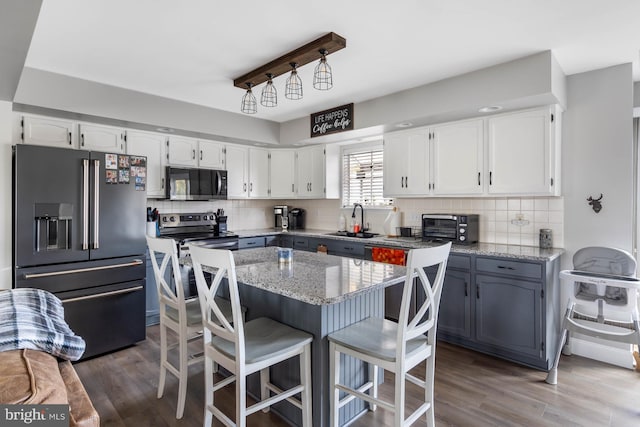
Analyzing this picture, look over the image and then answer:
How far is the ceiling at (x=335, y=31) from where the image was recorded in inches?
78.6

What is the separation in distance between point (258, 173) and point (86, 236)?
241 centimetres

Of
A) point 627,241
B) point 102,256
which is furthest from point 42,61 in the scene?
point 627,241

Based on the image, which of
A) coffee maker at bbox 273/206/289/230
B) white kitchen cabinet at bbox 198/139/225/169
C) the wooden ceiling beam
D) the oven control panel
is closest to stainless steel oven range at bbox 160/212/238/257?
the oven control panel

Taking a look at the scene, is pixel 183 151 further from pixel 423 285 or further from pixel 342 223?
pixel 423 285

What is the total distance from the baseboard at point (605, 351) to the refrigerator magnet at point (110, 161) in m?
4.20

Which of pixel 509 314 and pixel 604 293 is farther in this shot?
pixel 509 314

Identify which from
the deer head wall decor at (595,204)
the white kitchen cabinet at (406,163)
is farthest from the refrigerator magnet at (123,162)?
the deer head wall decor at (595,204)

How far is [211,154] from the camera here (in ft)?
14.3

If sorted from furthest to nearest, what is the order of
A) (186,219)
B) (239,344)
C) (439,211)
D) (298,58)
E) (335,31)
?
1. (186,219)
2. (439,211)
3. (298,58)
4. (335,31)
5. (239,344)

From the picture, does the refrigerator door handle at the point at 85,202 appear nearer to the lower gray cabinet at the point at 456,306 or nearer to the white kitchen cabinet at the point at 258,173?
the white kitchen cabinet at the point at 258,173

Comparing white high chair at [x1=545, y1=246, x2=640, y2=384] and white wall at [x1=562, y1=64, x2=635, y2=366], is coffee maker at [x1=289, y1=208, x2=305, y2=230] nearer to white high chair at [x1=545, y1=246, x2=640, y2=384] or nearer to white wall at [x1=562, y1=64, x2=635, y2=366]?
white wall at [x1=562, y1=64, x2=635, y2=366]

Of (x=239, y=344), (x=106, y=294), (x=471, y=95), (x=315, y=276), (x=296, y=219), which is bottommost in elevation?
(x=106, y=294)

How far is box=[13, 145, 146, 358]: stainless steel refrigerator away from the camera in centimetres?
260

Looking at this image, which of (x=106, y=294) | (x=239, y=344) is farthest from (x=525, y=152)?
(x=106, y=294)
